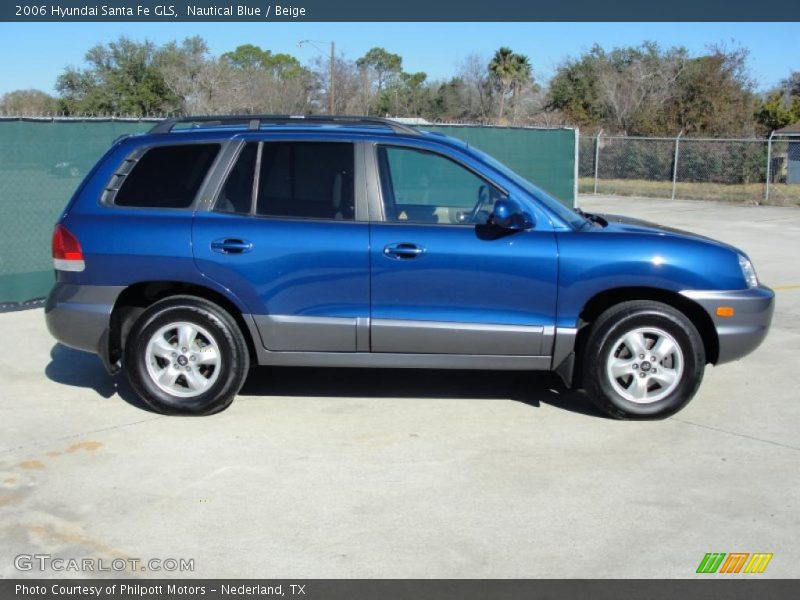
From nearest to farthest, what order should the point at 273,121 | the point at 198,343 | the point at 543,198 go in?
the point at 198,343, the point at 543,198, the point at 273,121

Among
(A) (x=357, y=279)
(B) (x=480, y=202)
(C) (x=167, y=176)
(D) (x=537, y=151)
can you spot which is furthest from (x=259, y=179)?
(D) (x=537, y=151)

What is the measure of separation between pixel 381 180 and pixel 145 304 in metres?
1.86

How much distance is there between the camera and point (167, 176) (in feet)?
21.0

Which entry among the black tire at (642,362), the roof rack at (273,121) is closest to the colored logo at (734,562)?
the black tire at (642,362)

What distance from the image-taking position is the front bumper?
6.11 meters

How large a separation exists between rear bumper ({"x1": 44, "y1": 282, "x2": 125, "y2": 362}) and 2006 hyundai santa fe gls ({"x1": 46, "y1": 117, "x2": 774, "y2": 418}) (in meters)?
0.01

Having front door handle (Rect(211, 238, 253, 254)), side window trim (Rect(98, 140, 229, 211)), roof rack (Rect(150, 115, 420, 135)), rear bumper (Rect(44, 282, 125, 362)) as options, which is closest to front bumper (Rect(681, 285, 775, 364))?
roof rack (Rect(150, 115, 420, 135))

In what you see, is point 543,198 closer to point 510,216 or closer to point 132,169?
point 510,216

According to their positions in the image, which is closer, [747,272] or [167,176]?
[747,272]

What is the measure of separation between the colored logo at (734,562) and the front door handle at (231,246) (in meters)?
3.38

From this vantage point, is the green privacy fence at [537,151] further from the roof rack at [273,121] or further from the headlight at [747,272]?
the headlight at [747,272]

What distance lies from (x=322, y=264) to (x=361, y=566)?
243 centimetres

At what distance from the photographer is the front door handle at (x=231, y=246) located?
6.12 m

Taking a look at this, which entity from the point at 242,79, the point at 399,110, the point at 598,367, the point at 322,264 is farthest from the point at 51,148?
the point at 399,110
